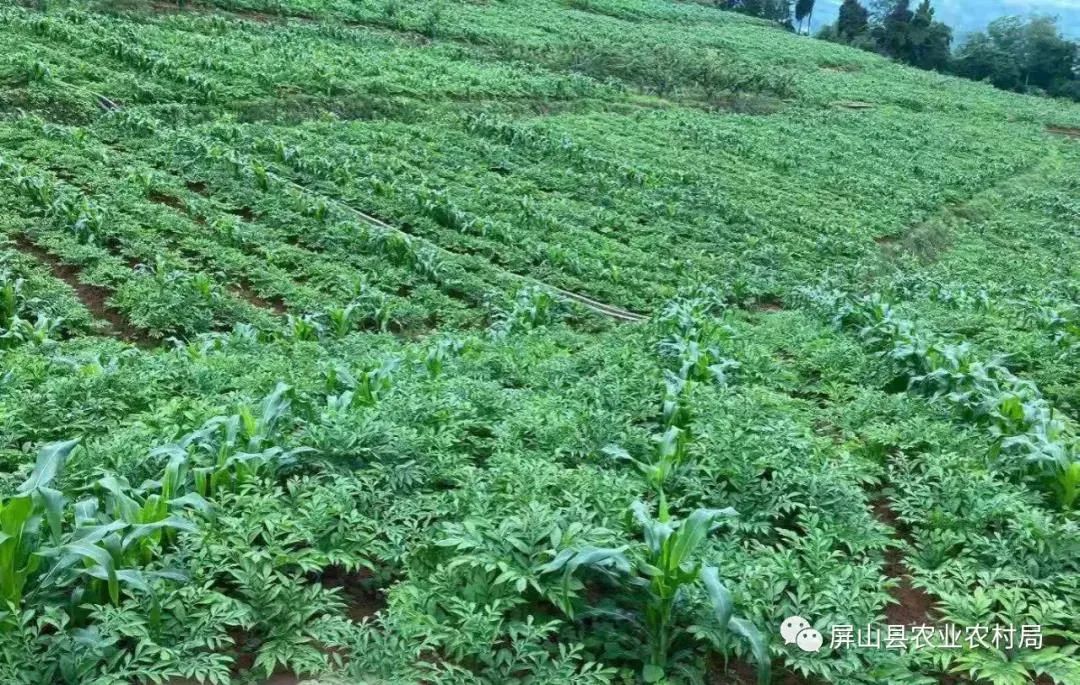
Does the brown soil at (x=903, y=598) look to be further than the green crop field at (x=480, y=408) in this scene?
Yes

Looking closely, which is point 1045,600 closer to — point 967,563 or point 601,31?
point 967,563

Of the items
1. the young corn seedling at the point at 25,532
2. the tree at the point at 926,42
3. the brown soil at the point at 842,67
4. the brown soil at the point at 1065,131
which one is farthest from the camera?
the tree at the point at 926,42

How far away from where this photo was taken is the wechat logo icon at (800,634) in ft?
10.4

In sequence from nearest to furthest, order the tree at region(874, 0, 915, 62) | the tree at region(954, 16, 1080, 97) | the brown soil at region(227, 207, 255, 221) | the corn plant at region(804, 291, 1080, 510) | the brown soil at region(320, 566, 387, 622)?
the brown soil at region(320, 566, 387, 622)
the corn plant at region(804, 291, 1080, 510)
the brown soil at region(227, 207, 255, 221)
the tree at region(954, 16, 1080, 97)
the tree at region(874, 0, 915, 62)

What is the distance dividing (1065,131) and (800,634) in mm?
46717

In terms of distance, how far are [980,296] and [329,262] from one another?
381 inches

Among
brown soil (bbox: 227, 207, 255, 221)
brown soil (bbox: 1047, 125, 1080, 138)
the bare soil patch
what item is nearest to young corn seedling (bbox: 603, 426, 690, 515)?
brown soil (bbox: 227, 207, 255, 221)

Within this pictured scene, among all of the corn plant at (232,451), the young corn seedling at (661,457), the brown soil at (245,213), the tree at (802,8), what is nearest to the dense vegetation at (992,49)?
the tree at (802,8)

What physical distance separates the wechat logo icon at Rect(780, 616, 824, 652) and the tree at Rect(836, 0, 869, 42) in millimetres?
79803

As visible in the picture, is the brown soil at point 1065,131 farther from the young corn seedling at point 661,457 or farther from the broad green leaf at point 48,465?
the broad green leaf at point 48,465

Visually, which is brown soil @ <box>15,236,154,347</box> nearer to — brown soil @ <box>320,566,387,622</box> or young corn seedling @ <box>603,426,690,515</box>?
brown soil @ <box>320,566,387,622</box>

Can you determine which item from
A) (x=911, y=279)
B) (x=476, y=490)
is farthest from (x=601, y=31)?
(x=476, y=490)

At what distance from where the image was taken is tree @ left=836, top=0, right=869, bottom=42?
7219 cm

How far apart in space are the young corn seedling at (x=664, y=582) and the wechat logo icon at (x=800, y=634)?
17 cm
